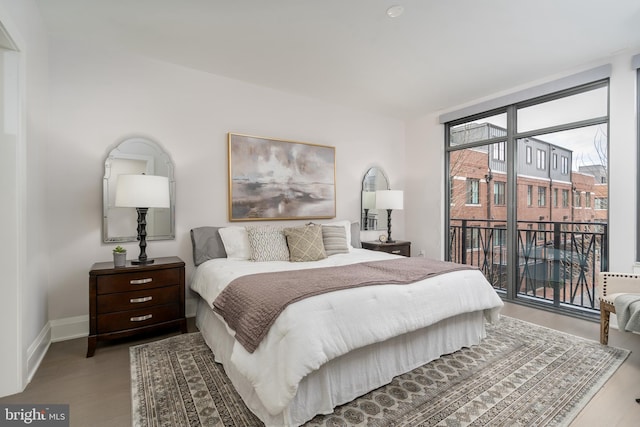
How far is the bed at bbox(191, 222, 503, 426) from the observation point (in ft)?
4.95

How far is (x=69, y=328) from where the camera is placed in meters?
2.69

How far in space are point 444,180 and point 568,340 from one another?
8.39 ft

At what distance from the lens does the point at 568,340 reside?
263 cm

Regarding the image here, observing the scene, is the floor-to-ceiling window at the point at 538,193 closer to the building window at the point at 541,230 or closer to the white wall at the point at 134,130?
the building window at the point at 541,230

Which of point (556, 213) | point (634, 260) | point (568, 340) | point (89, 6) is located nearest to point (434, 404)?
point (568, 340)

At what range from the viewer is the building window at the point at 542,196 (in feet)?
12.0

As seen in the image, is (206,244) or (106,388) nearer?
(106,388)

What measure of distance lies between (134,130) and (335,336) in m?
2.75

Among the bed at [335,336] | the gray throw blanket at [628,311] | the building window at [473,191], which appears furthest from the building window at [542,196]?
the bed at [335,336]

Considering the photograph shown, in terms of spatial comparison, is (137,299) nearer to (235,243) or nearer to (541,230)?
(235,243)

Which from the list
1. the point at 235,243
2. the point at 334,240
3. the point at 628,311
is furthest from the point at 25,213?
the point at 628,311

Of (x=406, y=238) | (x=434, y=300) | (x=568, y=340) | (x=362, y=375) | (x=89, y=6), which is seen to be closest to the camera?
(x=362, y=375)

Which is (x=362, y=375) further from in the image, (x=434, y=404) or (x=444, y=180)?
(x=444, y=180)

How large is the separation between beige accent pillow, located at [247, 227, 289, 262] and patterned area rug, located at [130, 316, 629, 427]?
92 cm
